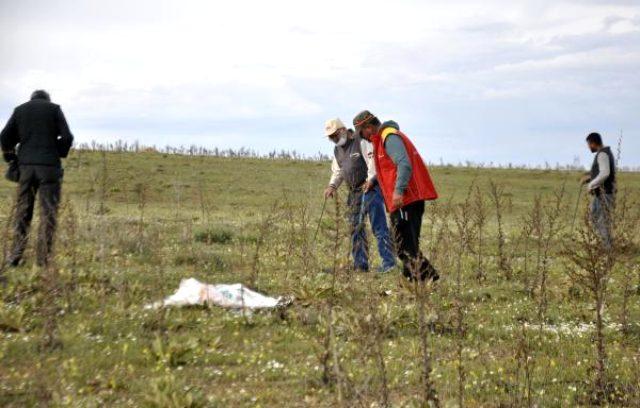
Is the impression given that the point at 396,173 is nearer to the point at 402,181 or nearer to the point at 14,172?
the point at 402,181

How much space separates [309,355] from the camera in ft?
24.0

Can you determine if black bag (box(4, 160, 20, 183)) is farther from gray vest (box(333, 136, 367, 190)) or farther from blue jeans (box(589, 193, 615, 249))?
blue jeans (box(589, 193, 615, 249))

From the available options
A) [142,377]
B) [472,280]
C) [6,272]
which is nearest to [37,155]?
[6,272]

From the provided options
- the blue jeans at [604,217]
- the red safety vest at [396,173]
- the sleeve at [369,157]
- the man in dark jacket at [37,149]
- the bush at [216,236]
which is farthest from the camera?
the bush at [216,236]

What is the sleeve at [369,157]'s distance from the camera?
11.6m

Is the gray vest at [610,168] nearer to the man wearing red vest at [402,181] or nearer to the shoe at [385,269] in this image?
the shoe at [385,269]

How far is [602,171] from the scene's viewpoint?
13.8 metres

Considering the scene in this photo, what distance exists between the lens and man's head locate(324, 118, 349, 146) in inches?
467

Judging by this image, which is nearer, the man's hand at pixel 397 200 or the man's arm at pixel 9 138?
the man's hand at pixel 397 200

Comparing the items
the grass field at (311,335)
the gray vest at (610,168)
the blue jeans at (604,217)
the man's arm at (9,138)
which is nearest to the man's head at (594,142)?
the gray vest at (610,168)

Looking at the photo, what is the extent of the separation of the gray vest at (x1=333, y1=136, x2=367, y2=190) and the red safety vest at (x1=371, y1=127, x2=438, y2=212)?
5.99ft

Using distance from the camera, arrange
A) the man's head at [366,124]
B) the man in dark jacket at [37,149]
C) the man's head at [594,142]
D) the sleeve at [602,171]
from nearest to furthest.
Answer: the man's head at [366,124] < the man in dark jacket at [37,149] < the sleeve at [602,171] < the man's head at [594,142]

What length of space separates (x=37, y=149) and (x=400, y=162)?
489cm

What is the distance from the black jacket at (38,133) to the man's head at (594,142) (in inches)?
336
